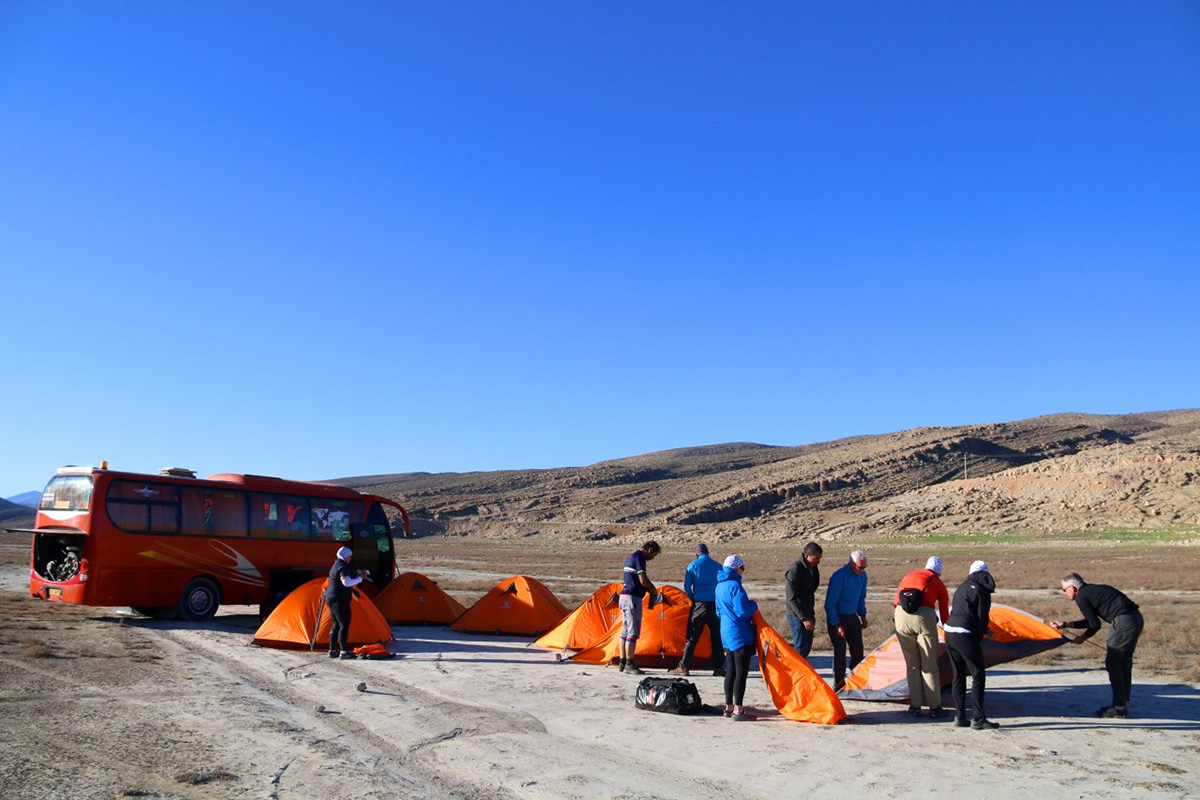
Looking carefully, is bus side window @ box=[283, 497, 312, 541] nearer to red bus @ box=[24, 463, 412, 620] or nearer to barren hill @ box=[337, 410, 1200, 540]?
red bus @ box=[24, 463, 412, 620]

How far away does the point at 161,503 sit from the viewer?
18344 mm

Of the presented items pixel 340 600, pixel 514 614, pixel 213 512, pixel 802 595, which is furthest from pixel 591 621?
pixel 213 512

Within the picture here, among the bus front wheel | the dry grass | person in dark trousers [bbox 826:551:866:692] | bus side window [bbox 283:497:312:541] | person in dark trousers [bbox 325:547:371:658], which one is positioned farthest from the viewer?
bus side window [bbox 283:497:312:541]

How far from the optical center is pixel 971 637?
9133 mm

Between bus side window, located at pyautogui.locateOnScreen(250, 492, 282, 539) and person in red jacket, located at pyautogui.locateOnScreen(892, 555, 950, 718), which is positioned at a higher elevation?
bus side window, located at pyautogui.locateOnScreen(250, 492, 282, 539)

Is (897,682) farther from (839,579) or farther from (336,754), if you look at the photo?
(336,754)

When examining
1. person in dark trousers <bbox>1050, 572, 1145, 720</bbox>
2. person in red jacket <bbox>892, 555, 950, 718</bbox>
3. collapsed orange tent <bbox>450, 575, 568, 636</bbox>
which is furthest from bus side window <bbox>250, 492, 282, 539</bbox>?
person in dark trousers <bbox>1050, 572, 1145, 720</bbox>

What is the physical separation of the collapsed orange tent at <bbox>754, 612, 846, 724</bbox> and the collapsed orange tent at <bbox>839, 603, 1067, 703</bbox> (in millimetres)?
1134

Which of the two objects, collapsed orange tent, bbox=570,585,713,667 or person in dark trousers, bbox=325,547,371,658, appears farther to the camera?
person in dark trousers, bbox=325,547,371,658

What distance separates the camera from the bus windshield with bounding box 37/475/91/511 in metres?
17.5

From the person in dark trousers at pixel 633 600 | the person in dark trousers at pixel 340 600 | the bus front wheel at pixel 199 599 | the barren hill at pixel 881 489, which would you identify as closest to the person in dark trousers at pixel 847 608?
the person in dark trousers at pixel 633 600

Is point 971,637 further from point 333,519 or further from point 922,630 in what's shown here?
point 333,519

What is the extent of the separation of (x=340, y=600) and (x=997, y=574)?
28.1 m

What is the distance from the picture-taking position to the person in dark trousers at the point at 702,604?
12484 millimetres
